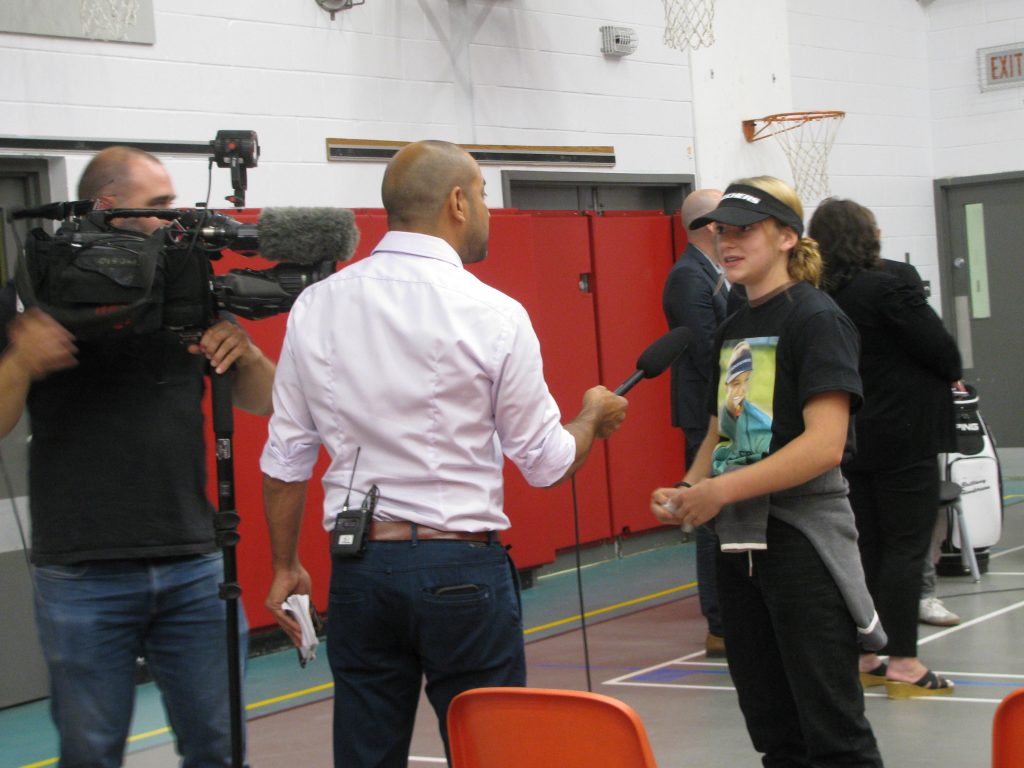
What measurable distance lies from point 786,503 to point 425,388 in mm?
873

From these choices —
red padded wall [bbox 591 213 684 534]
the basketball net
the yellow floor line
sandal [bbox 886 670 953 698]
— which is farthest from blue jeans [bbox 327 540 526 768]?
red padded wall [bbox 591 213 684 534]

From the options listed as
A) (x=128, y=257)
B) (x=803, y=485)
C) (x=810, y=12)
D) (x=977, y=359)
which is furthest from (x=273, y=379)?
(x=977, y=359)

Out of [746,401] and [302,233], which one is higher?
[302,233]

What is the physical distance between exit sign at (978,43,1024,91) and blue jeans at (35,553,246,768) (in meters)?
9.21

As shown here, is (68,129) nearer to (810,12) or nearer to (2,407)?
(2,407)

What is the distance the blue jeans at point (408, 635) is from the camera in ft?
7.70

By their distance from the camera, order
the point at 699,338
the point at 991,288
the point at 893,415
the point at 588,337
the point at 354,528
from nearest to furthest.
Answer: the point at 354,528 → the point at 893,415 → the point at 699,338 → the point at 588,337 → the point at 991,288

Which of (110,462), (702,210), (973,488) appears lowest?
(973,488)

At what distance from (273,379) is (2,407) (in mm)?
538

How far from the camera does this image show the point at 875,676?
4.62 metres

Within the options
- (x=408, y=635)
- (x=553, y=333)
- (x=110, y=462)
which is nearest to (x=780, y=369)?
(x=408, y=635)

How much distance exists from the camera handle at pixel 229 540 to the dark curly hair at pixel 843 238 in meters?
2.42

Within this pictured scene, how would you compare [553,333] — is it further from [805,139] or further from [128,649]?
[128,649]

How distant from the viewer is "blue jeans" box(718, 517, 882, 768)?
264 cm
